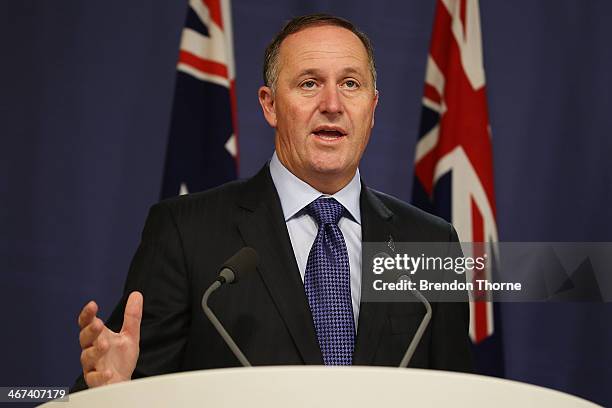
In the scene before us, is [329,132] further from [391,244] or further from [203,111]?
[203,111]

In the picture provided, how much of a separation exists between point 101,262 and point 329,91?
1810 millimetres

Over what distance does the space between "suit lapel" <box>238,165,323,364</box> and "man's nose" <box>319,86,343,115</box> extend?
0.20m

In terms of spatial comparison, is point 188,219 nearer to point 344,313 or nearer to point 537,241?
point 344,313

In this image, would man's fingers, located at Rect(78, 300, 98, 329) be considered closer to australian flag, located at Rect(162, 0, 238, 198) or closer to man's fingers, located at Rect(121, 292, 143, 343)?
man's fingers, located at Rect(121, 292, 143, 343)

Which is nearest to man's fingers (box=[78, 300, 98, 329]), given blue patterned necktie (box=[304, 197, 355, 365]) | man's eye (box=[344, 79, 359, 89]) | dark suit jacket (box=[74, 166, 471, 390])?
dark suit jacket (box=[74, 166, 471, 390])

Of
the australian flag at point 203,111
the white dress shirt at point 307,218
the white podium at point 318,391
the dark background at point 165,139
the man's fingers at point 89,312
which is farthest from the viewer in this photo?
the dark background at point 165,139

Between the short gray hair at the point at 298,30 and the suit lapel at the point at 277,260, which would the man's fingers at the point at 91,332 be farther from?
the short gray hair at the point at 298,30

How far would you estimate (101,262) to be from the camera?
11.2 ft

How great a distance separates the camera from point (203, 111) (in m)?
3.08

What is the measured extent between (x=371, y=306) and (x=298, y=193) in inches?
12.3

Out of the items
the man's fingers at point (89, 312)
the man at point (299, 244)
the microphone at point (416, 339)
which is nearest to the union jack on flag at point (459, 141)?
the man at point (299, 244)

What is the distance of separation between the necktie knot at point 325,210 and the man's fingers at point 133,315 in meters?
0.58

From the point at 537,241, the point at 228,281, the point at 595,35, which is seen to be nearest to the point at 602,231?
the point at 537,241

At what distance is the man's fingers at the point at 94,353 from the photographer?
1274 mm
